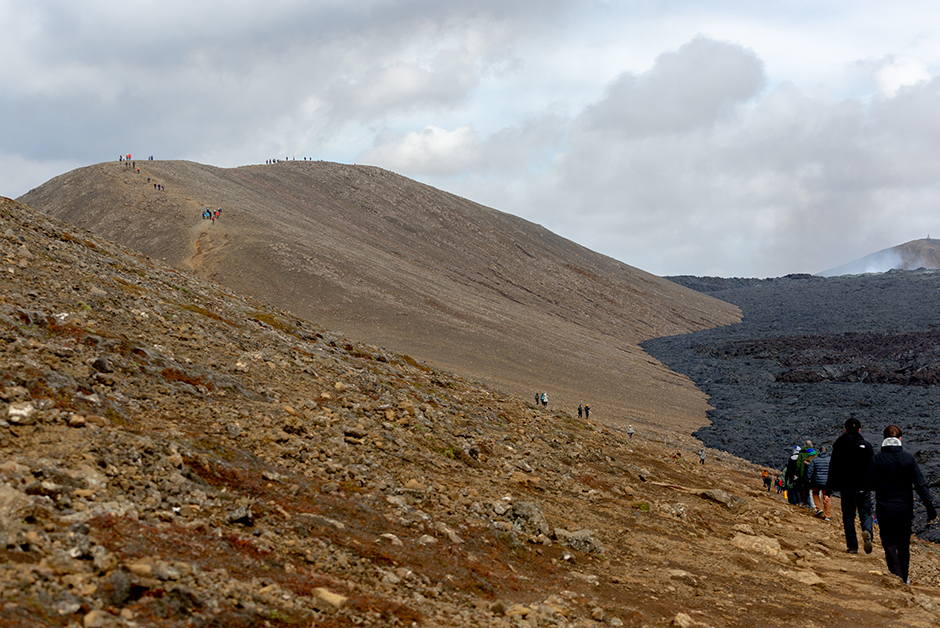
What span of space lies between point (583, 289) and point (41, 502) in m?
119

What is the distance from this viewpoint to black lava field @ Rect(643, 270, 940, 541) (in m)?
52.5

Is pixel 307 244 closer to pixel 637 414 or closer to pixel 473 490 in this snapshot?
pixel 637 414

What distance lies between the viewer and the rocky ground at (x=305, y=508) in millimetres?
6555

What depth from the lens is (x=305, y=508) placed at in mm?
9195

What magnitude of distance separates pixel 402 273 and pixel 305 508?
2677 inches

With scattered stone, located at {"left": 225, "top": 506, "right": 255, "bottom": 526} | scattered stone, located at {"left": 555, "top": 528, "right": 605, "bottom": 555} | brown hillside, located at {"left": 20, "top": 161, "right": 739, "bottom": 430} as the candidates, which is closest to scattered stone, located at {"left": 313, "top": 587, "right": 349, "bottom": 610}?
scattered stone, located at {"left": 225, "top": 506, "right": 255, "bottom": 526}

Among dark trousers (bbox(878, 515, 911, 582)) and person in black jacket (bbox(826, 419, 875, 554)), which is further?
person in black jacket (bbox(826, 419, 875, 554))

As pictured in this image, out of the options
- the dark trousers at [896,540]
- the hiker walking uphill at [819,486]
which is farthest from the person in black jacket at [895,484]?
the hiker walking uphill at [819,486]

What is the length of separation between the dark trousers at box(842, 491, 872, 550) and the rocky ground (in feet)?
2.18

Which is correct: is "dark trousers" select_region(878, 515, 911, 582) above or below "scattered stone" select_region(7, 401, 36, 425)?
below

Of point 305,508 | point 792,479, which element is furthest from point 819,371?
point 305,508

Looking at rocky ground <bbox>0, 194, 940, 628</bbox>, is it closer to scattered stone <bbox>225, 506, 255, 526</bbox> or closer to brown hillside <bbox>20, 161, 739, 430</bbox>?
scattered stone <bbox>225, 506, 255, 526</bbox>

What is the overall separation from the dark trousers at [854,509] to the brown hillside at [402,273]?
1252 inches

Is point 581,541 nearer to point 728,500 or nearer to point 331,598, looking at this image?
point 331,598
